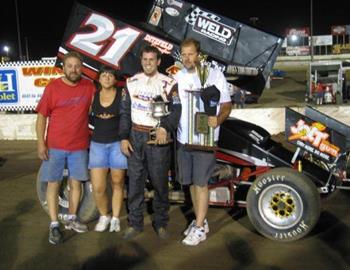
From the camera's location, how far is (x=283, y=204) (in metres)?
4.56

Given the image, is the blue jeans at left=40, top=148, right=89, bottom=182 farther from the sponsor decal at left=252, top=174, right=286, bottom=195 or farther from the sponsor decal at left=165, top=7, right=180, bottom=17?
the sponsor decal at left=165, top=7, right=180, bottom=17

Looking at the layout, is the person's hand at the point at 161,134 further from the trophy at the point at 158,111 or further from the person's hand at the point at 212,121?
the person's hand at the point at 212,121

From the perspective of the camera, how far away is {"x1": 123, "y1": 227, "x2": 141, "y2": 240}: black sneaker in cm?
464

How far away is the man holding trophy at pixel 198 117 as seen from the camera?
4.28 metres

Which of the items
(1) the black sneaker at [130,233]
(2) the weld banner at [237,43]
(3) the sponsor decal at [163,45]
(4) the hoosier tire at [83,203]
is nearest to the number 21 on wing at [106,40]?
(3) the sponsor decal at [163,45]

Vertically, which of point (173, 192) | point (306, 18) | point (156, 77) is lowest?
point (173, 192)

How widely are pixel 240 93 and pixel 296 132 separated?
568 inches

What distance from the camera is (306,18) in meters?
89.4

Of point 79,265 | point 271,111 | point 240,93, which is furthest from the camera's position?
point 240,93

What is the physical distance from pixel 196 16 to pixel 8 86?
26.5ft

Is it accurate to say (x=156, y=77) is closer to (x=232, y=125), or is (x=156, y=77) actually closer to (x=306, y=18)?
(x=232, y=125)

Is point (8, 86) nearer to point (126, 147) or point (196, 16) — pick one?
point (196, 16)

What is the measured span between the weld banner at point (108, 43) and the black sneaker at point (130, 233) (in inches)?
62.1

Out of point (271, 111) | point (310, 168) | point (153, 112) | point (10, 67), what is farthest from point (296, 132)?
point (10, 67)
